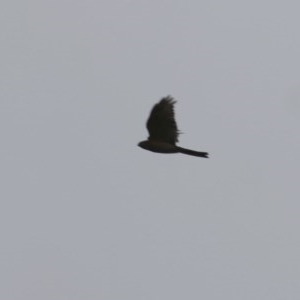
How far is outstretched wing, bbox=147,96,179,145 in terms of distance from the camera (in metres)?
10.8

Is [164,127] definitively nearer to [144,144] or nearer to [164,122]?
[164,122]

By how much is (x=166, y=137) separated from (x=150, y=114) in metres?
0.73

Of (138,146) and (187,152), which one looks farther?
(138,146)

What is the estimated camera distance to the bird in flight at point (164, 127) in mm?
10805

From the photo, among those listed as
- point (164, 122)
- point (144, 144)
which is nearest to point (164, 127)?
point (164, 122)

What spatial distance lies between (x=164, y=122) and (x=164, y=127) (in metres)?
0.13

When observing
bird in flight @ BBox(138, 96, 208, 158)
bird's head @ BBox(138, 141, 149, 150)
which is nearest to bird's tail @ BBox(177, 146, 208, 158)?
bird in flight @ BBox(138, 96, 208, 158)

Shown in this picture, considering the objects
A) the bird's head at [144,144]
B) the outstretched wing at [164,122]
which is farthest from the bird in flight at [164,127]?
the bird's head at [144,144]

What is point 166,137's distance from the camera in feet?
36.1

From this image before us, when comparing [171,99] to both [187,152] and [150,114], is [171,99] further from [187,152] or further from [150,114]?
[187,152]

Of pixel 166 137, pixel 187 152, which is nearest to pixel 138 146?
pixel 166 137

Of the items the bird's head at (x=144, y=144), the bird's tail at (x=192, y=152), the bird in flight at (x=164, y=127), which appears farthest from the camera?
the bird's head at (x=144, y=144)

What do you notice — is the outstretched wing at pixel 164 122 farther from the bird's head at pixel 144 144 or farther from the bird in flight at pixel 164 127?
the bird's head at pixel 144 144

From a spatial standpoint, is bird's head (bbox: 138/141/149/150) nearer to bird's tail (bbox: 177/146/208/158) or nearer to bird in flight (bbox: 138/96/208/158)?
bird in flight (bbox: 138/96/208/158)
